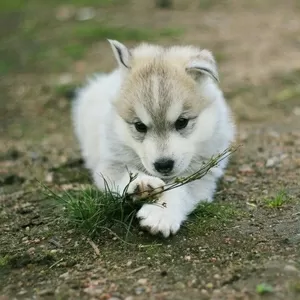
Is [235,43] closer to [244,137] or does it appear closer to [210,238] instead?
[244,137]

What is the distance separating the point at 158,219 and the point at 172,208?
0.15m

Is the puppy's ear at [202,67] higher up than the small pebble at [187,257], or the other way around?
the puppy's ear at [202,67]

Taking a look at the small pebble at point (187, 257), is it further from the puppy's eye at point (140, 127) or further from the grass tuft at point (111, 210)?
the puppy's eye at point (140, 127)

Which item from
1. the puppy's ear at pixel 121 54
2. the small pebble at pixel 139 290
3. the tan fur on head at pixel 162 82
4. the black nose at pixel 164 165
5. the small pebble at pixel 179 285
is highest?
the puppy's ear at pixel 121 54

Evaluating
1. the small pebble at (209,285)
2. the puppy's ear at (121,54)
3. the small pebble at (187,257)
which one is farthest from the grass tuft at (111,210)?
the puppy's ear at (121,54)

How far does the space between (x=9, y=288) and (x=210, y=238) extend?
1.12 metres

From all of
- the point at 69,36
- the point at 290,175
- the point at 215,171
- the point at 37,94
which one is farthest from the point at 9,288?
the point at 69,36

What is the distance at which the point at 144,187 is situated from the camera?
360cm

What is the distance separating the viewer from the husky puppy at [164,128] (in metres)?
3.67

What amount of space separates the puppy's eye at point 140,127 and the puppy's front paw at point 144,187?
0.35 meters

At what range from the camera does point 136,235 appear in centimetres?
351

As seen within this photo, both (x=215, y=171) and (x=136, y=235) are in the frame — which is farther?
(x=215, y=171)

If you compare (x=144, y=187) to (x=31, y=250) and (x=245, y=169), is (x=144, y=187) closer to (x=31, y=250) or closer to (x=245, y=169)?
(x=31, y=250)

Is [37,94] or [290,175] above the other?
[37,94]
